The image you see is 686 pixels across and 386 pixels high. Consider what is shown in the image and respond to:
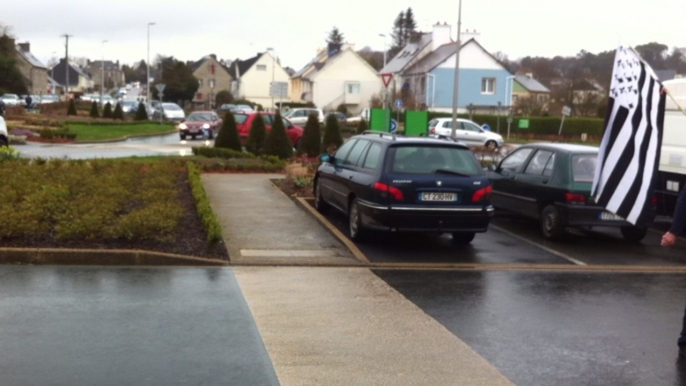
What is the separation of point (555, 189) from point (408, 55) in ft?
240

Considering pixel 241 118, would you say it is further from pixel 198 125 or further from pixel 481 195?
pixel 481 195

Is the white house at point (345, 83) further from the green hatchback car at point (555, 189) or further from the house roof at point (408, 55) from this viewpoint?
the green hatchback car at point (555, 189)

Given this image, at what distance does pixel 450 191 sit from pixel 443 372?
5.23 m

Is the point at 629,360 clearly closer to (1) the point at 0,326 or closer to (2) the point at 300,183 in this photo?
(1) the point at 0,326

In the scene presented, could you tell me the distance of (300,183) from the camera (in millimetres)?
17141

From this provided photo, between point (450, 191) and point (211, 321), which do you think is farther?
point (450, 191)

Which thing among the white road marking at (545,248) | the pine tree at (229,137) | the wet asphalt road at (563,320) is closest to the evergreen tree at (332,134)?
the pine tree at (229,137)

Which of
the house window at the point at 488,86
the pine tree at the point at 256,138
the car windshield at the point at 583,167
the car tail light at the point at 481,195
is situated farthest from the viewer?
the house window at the point at 488,86

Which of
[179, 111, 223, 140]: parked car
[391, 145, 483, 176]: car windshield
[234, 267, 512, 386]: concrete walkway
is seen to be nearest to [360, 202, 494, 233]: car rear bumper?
[391, 145, 483, 176]: car windshield

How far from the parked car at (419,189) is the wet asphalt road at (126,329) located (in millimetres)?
2586

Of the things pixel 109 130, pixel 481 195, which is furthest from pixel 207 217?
pixel 109 130

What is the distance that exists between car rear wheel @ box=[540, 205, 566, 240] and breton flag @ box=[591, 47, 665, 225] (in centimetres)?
541

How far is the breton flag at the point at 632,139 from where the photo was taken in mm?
6957

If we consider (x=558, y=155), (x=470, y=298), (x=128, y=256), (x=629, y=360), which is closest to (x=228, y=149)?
(x=558, y=155)
